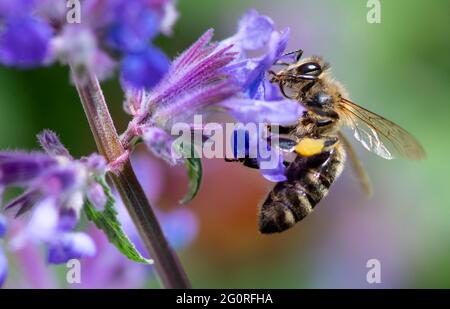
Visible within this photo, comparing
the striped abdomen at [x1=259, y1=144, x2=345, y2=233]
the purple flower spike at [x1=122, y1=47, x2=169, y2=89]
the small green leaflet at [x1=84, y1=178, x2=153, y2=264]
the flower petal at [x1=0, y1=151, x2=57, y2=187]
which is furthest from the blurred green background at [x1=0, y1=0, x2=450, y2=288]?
the purple flower spike at [x1=122, y1=47, x2=169, y2=89]

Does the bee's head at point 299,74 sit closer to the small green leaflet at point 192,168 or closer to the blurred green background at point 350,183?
the small green leaflet at point 192,168

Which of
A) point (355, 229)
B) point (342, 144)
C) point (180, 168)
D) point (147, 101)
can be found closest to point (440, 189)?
point (355, 229)

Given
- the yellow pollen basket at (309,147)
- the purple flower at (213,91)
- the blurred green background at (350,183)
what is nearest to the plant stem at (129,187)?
the purple flower at (213,91)

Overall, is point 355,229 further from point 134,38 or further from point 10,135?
point 134,38

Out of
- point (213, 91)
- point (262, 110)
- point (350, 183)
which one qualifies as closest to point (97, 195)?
point (213, 91)

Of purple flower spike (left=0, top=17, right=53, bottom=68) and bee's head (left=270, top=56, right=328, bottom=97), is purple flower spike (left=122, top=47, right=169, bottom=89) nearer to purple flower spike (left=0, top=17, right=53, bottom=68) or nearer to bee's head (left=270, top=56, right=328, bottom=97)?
purple flower spike (left=0, top=17, right=53, bottom=68)
